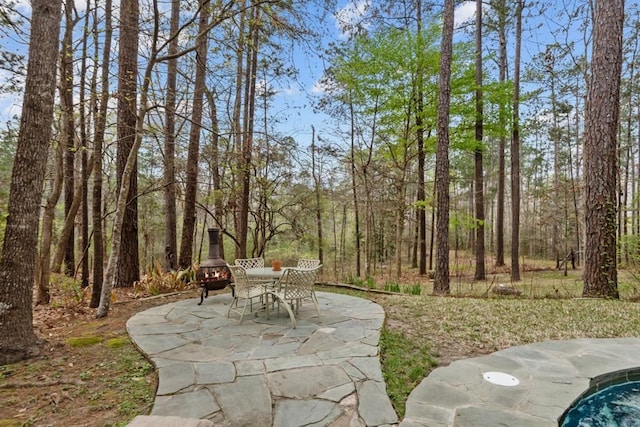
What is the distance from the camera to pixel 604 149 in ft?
17.1

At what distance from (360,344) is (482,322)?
185 centimetres

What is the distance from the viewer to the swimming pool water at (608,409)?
2166 mm

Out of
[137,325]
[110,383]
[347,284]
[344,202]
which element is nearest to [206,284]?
[137,325]

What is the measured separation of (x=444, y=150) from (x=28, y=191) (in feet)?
19.6

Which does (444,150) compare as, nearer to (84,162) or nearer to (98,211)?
(98,211)

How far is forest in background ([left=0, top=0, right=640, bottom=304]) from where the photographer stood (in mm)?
4516

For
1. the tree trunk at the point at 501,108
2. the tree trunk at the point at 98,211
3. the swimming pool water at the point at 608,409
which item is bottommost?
the swimming pool water at the point at 608,409

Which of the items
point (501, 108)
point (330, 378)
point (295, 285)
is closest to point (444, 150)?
point (295, 285)

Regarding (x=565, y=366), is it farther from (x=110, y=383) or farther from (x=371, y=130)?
(x=371, y=130)

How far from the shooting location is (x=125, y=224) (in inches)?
239

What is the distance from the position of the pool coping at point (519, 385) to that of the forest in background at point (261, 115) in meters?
3.66

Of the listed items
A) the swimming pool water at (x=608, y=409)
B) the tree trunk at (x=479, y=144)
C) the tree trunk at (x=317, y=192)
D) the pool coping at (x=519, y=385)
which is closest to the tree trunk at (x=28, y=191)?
the pool coping at (x=519, y=385)

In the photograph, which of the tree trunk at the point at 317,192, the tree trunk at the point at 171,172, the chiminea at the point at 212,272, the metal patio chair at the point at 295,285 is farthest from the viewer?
the tree trunk at the point at 317,192

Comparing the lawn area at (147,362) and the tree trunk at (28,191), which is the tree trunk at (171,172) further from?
the tree trunk at (28,191)
